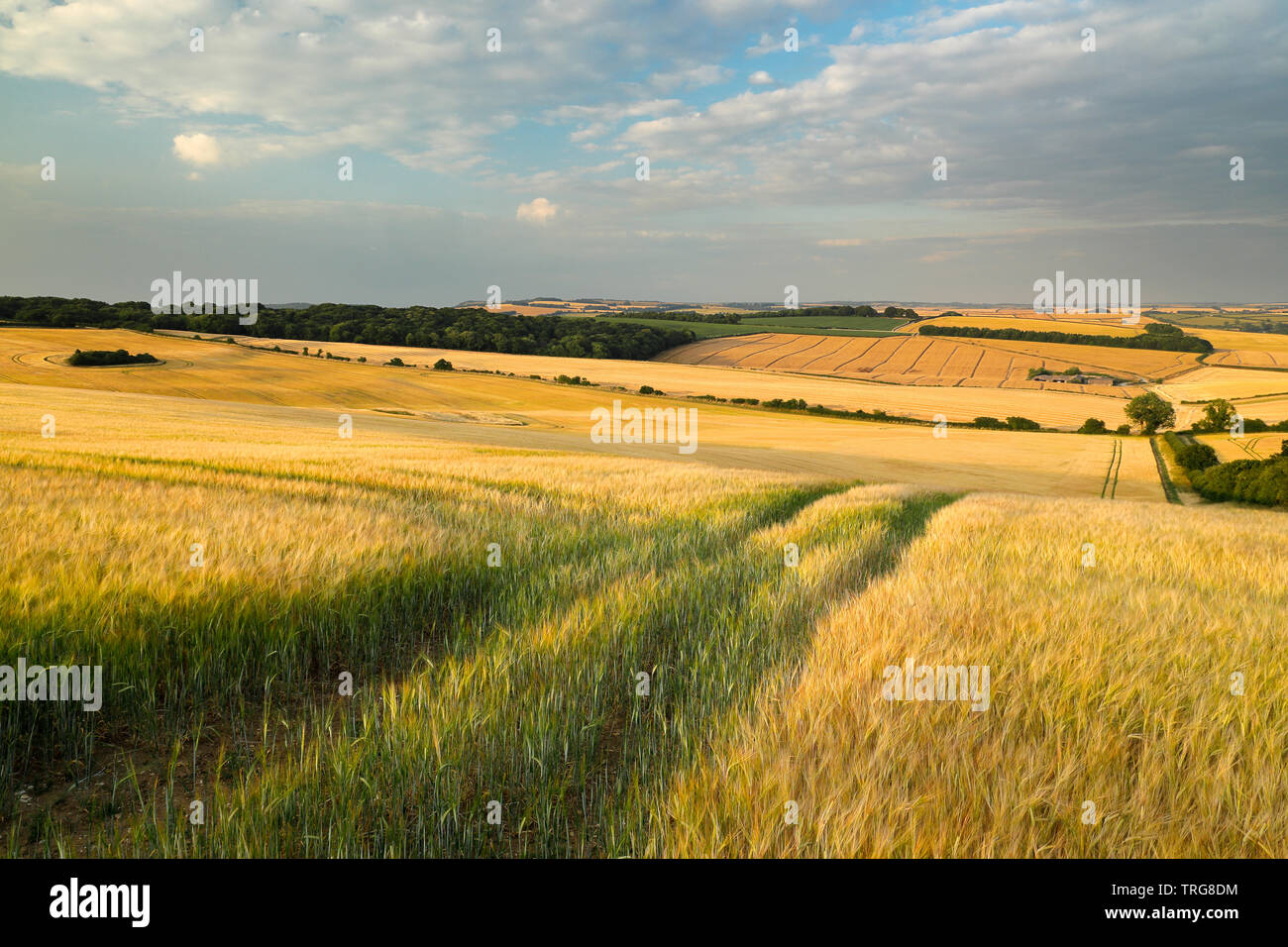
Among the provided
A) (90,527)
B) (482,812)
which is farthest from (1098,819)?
(90,527)

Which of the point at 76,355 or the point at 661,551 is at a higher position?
the point at 76,355

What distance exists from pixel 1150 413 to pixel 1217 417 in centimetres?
639

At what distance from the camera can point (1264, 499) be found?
122 ft

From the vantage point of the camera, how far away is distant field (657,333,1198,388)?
3590 inches

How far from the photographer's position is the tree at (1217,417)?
63.8m

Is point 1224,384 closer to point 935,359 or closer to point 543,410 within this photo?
point 935,359

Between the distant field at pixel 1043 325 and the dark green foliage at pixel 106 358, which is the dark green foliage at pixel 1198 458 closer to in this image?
the distant field at pixel 1043 325

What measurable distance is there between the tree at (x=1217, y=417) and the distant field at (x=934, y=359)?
16.1 metres

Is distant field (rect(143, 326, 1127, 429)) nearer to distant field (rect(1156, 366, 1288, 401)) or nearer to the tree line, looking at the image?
distant field (rect(1156, 366, 1288, 401))

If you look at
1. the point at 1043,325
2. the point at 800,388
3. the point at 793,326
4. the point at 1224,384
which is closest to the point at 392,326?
the point at 800,388

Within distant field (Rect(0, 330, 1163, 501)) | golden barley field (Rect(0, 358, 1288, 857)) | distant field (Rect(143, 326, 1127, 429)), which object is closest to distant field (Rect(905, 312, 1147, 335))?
distant field (Rect(143, 326, 1127, 429))

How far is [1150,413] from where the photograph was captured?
6394 cm
